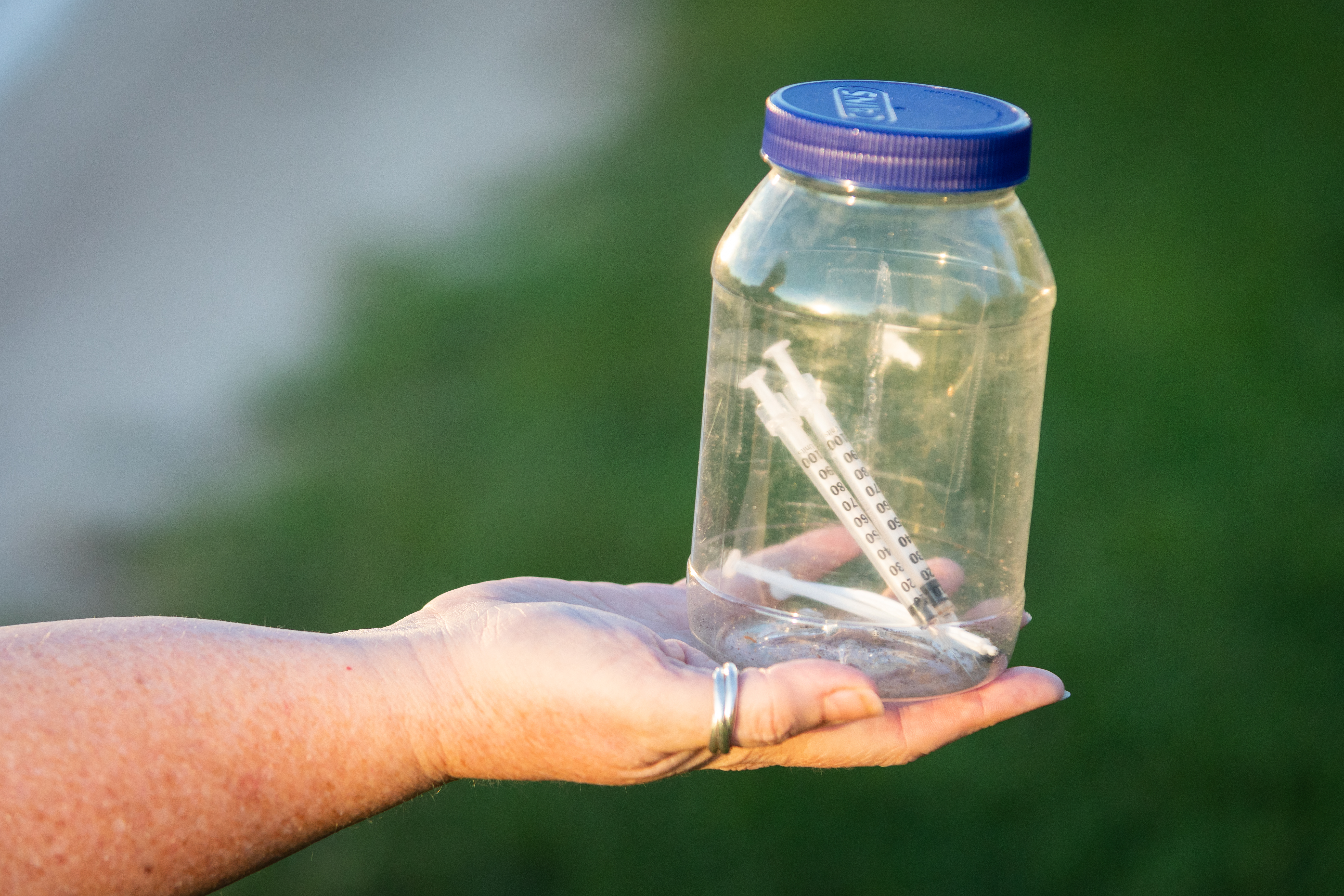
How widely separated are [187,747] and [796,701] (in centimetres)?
108

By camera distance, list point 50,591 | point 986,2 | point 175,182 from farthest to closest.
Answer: point 986,2, point 175,182, point 50,591

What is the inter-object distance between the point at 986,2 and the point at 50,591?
7.86 metres

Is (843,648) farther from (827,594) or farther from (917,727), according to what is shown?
(917,727)

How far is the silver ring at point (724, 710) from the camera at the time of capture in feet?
7.42

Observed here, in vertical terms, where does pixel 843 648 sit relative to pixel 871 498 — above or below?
below

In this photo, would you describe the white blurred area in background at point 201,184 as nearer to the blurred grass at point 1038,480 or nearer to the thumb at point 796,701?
the blurred grass at point 1038,480

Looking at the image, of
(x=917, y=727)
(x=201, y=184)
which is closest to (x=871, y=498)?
(x=917, y=727)

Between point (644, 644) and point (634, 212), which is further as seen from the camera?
point (634, 212)

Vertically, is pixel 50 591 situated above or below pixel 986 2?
below

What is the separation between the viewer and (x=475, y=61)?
35.4 feet

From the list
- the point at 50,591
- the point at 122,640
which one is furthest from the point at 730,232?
the point at 50,591

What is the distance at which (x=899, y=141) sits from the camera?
2.36 meters

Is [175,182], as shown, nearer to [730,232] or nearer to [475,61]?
[475,61]

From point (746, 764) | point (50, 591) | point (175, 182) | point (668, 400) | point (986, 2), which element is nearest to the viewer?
point (746, 764)
